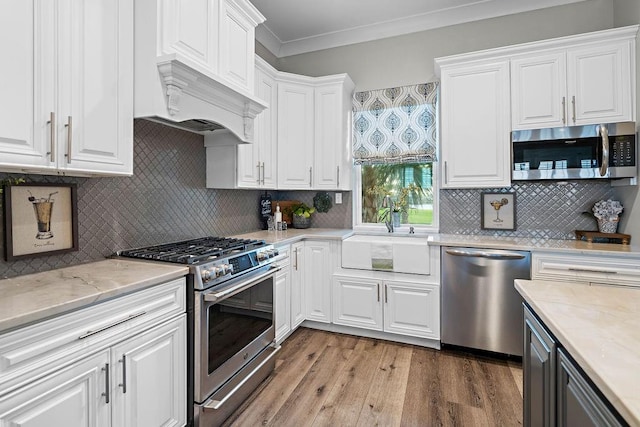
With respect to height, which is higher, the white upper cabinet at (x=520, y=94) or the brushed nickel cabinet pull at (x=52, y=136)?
the white upper cabinet at (x=520, y=94)

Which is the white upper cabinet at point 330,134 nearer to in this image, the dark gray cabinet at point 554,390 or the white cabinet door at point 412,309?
the white cabinet door at point 412,309

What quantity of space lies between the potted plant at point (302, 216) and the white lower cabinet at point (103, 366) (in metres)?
2.05

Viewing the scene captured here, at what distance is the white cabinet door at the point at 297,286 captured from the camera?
9.82ft

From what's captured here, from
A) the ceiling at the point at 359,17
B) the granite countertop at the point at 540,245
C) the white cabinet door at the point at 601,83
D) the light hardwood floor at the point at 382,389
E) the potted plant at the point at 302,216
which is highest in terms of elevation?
the ceiling at the point at 359,17

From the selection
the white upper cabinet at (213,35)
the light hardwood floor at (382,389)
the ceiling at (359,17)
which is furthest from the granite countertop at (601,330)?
the ceiling at (359,17)

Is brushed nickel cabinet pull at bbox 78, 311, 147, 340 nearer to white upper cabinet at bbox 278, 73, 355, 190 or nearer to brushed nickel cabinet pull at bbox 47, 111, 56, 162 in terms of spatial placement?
brushed nickel cabinet pull at bbox 47, 111, 56, 162

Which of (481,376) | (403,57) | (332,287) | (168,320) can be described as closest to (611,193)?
(481,376)

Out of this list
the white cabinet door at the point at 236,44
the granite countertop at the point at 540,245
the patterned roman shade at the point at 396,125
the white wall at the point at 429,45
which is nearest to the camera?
the white cabinet door at the point at 236,44

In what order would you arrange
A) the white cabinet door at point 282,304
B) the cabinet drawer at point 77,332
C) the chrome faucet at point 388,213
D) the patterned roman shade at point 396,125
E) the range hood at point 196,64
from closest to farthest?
the cabinet drawer at point 77,332 < the range hood at point 196,64 < the white cabinet door at point 282,304 < the patterned roman shade at point 396,125 < the chrome faucet at point 388,213

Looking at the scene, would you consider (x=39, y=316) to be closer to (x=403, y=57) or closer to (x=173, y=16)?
(x=173, y=16)

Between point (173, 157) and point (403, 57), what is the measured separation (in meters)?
2.56

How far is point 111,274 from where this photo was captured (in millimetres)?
1580

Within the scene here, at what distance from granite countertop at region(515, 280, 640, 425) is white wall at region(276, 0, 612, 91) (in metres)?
2.73

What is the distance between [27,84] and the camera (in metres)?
1.29
